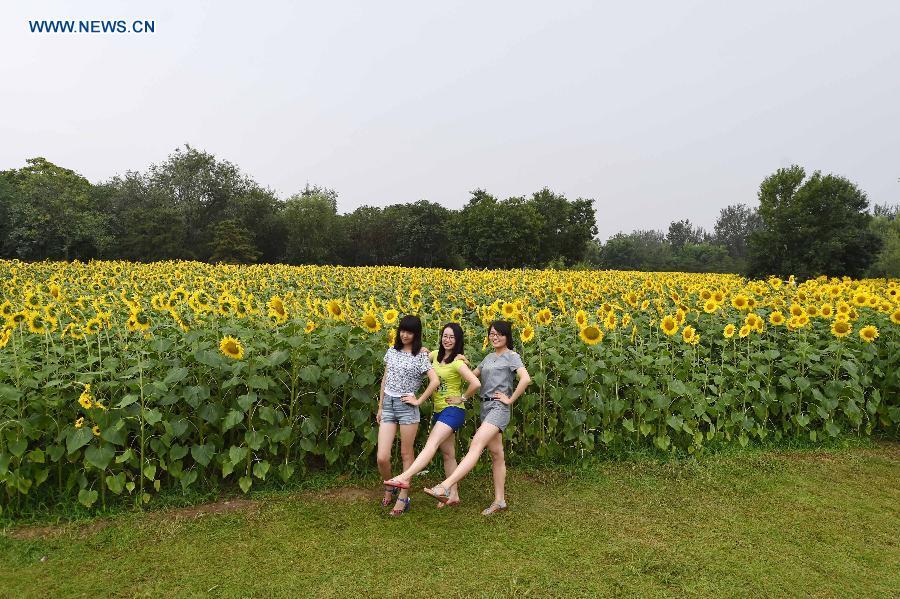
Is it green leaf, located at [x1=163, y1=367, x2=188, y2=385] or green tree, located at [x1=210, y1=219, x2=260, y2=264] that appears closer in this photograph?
green leaf, located at [x1=163, y1=367, x2=188, y2=385]

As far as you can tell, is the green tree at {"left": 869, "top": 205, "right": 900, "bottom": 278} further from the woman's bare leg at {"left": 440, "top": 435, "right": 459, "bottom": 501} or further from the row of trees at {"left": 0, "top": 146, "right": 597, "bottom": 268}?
the woman's bare leg at {"left": 440, "top": 435, "right": 459, "bottom": 501}

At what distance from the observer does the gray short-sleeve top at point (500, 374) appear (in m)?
4.45

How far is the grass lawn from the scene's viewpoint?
3461 mm

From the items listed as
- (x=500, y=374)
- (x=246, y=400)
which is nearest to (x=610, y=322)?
(x=500, y=374)

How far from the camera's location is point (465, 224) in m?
51.9

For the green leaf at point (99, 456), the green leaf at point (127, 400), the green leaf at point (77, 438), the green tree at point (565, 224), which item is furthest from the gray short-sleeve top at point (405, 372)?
the green tree at point (565, 224)

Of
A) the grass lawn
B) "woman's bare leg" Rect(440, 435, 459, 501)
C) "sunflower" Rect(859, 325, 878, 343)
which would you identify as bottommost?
the grass lawn

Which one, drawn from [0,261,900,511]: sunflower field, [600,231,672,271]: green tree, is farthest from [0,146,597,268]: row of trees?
[0,261,900,511]: sunflower field

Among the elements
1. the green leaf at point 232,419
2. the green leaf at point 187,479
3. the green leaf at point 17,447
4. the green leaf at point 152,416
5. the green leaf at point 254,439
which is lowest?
the green leaf at point 187,479

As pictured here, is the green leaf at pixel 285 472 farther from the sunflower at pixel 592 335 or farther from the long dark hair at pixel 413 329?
the sunflower at pixel 592 335

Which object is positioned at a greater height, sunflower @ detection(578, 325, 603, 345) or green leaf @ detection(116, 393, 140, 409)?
sunflower @ detection(578, 325, 603, 345)

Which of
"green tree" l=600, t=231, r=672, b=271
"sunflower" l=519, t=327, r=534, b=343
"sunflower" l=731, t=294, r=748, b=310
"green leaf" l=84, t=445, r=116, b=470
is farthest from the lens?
"green tree" l=600, t=231, r=672, b=271

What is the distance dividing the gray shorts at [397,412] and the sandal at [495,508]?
841 millimetres

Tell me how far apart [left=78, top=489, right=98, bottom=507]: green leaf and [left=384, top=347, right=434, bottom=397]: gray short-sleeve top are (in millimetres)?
2193
